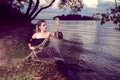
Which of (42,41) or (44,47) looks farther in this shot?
(44,47)

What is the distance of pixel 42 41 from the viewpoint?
15008 millimetres

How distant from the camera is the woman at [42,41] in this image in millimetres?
14469

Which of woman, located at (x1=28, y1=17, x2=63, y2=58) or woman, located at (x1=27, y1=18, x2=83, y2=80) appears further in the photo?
woman, located at (x1=28, y1=17, x2=63, y2=58)

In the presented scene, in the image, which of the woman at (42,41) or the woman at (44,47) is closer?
the woman at (44,47)

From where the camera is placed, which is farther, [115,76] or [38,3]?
[38,3]

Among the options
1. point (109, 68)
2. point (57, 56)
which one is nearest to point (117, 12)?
point (57, 56)

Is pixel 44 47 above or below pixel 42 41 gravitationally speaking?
below

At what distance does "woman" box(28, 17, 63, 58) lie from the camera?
1447 centimetres

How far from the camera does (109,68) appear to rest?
21.4m

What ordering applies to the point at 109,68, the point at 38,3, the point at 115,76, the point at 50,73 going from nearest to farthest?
1. the point at 50,73
2. the point at 115,76
3. the point at 109,68
4. the point at 38,3

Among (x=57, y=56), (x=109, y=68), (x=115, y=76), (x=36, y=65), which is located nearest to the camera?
(x=36, y=65)

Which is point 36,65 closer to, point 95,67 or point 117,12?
point 117,12

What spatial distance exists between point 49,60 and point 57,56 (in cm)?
55

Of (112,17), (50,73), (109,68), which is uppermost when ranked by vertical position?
(112,17)
